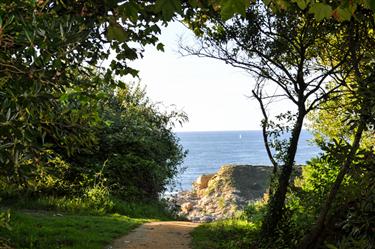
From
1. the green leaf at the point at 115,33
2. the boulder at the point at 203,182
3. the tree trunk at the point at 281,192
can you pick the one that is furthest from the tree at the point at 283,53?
the boulder at the point at 203,182

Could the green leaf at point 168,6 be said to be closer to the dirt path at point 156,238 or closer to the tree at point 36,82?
the tree at point 36,82

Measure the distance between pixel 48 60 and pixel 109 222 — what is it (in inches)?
306

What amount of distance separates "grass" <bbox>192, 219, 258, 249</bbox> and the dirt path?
273 mm

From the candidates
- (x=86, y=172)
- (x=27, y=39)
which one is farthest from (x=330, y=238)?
(x=86, y=172)

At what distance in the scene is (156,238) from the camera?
30.6 ft

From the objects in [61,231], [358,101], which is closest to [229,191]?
[61,231]

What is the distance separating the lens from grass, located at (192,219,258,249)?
8883 mm

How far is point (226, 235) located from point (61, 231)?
3.69 m

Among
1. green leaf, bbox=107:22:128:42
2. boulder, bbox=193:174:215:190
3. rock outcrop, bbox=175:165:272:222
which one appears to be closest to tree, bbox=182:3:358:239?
green leaf, bbox=107:22:128:42

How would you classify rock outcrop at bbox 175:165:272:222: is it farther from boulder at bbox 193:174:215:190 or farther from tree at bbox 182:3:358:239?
tree at bbox 182:3:358:239

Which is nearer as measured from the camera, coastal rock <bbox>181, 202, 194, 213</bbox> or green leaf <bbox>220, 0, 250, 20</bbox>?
green leaf <bbox>220, 0, 250, 20</bbox>

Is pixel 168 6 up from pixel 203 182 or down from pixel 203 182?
up

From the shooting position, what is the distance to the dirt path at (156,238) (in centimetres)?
863

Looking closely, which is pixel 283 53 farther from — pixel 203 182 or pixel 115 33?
pixel 203 182
